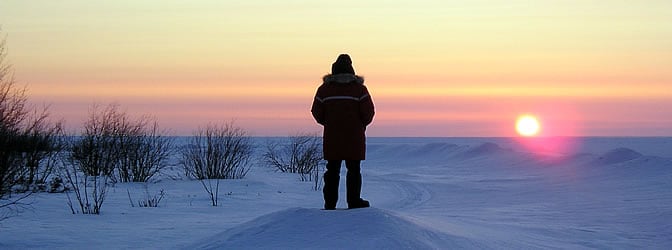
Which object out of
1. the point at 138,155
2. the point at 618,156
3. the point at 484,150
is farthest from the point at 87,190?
the point at 484,150

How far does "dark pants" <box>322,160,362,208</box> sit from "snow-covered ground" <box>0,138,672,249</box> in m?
0.60

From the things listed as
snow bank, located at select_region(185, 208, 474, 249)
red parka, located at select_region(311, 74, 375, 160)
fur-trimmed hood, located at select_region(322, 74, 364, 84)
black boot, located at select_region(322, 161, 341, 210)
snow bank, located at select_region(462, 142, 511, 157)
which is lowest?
snow bank, located at select_region(185, 208, 474, 249)

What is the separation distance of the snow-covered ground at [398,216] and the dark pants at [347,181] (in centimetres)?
60

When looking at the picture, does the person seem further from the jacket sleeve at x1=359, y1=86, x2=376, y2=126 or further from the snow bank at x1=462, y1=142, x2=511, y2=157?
the snow bank at x1=462, y1=142, x2=511, y2=157

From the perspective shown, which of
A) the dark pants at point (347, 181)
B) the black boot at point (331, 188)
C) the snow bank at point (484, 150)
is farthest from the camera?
the snow bank at point (484, 150)

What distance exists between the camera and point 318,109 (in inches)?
325

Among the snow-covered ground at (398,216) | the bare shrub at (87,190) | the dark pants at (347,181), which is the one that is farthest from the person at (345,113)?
the bare shrub at (87,190)

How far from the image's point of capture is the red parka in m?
8.06

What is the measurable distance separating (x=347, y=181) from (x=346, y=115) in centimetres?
82

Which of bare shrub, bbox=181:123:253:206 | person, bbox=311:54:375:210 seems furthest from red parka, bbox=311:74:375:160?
bare shrub, bbox=181:123:253:206

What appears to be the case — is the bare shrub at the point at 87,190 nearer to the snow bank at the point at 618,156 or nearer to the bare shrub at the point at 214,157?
the bare shrub at the point at 214,157

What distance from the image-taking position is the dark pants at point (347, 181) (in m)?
8.22

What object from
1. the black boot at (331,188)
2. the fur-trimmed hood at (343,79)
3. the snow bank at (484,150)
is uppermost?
the snow bank at (484,150)

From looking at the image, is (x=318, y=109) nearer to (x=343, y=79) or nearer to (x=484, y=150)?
(x=343, y=79)
